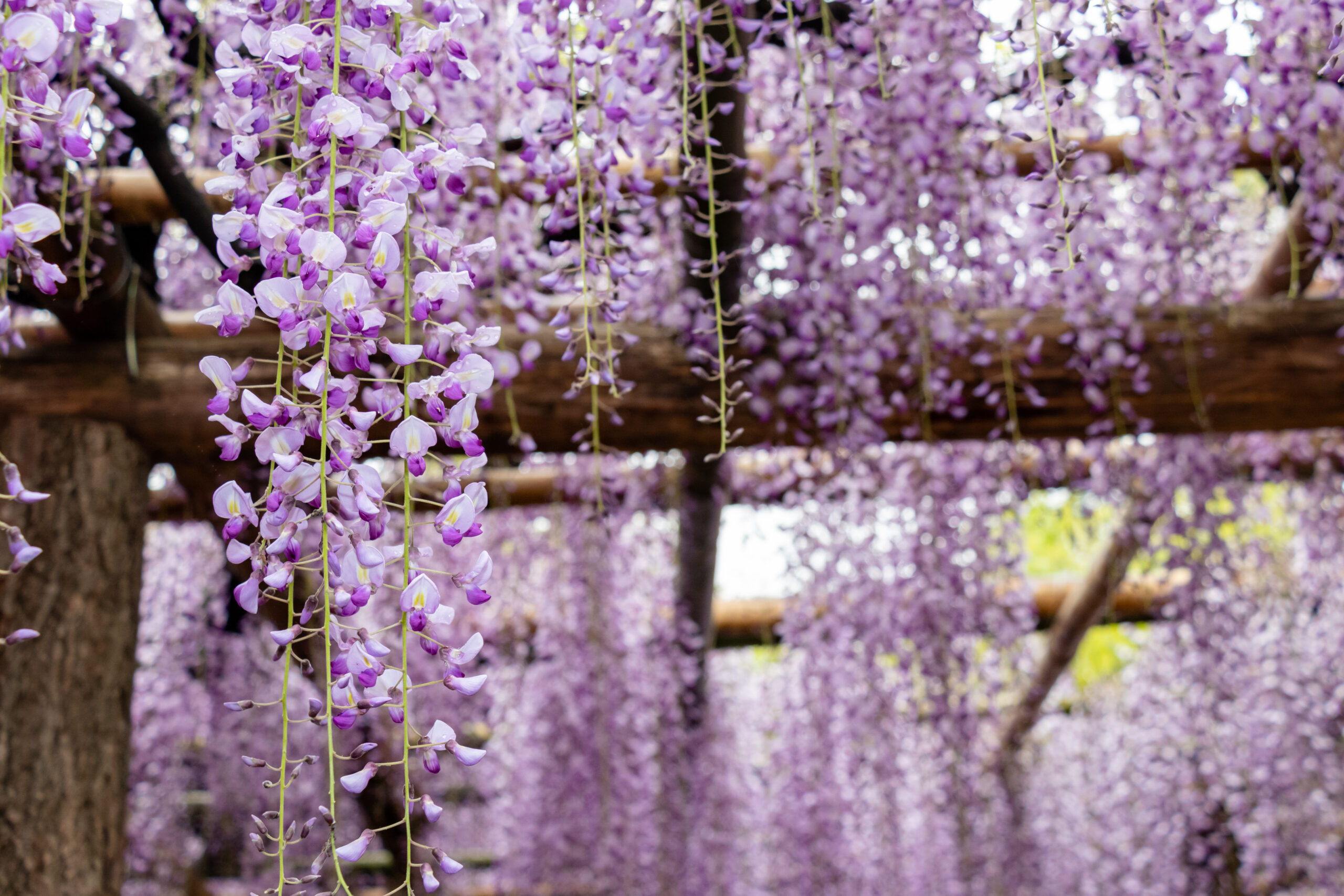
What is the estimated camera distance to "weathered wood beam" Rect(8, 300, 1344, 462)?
2.24 metres

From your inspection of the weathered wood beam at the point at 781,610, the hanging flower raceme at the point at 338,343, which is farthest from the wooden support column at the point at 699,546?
the hanging flower raceme at the point at 338,343

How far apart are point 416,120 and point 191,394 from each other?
153 centimetres

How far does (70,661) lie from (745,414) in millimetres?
1439

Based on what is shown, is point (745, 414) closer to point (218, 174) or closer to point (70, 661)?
point (218, 174)

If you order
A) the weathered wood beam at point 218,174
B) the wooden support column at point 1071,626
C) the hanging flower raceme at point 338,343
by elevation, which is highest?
the weathered wood beam at point 218,174

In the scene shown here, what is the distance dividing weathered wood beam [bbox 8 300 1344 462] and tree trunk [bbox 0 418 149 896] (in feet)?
Result: 0.30

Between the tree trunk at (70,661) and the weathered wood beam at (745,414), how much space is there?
0.30 ft

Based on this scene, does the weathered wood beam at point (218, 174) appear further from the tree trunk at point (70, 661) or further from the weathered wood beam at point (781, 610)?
the weathered wood beam at point (781, 610)

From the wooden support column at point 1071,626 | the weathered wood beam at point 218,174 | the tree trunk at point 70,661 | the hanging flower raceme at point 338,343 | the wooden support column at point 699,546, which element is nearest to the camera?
the hanging flower raceme at point 338,343

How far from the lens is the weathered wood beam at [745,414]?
224 centimetres

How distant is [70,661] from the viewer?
205 cm

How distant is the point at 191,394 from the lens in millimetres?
2262

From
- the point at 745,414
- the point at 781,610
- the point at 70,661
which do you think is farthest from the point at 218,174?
the point at 781,610

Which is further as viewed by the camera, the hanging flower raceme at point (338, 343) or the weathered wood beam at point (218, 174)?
the weathered wood beam at point (218, 174)
